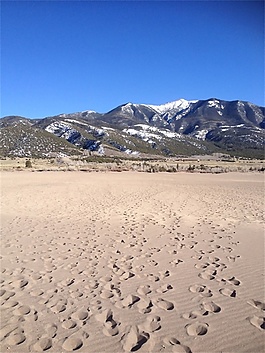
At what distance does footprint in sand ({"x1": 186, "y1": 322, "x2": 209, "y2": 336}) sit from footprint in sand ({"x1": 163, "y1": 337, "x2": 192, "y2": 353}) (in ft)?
0.71

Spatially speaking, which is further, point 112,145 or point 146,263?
point 112,145

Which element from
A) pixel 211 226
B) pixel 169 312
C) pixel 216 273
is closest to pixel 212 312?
pixel 169 312

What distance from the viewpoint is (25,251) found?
20.8 ft

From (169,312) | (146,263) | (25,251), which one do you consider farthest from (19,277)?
(169,312)

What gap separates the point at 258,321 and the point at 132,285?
1.89m

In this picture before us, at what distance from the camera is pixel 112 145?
147000mm

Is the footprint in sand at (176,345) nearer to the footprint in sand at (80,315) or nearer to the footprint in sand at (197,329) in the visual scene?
the footprint in sand at (197,329)

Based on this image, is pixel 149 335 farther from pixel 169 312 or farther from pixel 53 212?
pixel 53 212

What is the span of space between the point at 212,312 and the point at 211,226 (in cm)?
520

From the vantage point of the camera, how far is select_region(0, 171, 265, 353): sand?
3307mm

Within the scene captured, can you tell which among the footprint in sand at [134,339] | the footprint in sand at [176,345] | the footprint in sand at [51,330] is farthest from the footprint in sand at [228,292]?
the footprint in sand at [51,330]

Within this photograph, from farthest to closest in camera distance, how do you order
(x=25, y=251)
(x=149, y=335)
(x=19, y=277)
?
(x=25, y=251), (x=19, y=277), (x=149, y=335)

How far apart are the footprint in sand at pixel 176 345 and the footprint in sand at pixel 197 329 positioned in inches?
8.6

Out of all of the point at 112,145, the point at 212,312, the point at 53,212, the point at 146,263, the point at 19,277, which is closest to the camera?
Result: the point at 212,312
